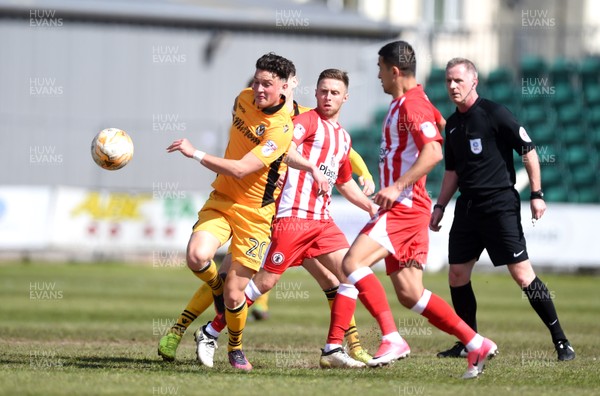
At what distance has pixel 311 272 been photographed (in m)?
10.1

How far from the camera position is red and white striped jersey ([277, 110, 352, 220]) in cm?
971

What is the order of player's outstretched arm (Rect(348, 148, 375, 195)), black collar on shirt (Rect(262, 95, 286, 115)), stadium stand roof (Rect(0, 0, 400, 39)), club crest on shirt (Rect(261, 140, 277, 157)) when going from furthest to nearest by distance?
stadium stand roof (Rect(0, 0, 400, 39)), player's outstretched arm (Rect(348, 148, 375, 195)), black collar on shirt (Rect(262, 95, 286, 115)), club crest on shirt (Rect(261, 140, 277, 157))

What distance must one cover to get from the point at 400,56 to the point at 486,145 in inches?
74.2

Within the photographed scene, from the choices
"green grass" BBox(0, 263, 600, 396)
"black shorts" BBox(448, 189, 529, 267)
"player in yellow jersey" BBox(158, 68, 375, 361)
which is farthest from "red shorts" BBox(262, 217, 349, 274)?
"black shorts" BBox(448, 189, 529, 267)

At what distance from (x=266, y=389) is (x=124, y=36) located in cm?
2445

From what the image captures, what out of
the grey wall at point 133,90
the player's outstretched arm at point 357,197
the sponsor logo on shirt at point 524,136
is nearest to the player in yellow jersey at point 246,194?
the player's outstretched arm at point 357,197

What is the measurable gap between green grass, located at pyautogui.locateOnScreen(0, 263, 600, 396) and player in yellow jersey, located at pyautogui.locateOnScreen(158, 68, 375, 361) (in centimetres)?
21

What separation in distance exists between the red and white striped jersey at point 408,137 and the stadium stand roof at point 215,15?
22433mm

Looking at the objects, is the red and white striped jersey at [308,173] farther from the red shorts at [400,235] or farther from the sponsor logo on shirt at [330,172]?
the red shorts at [400,235]

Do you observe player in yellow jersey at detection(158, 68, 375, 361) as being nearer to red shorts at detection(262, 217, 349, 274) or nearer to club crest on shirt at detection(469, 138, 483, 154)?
red shorts at detection(262, 217, 349, 274)

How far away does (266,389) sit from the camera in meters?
7.51

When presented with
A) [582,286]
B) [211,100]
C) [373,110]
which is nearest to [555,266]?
[582,286]

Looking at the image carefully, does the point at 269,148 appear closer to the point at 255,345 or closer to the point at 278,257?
the point at 278,257

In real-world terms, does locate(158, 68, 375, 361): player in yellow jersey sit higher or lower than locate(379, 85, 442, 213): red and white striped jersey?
lower
